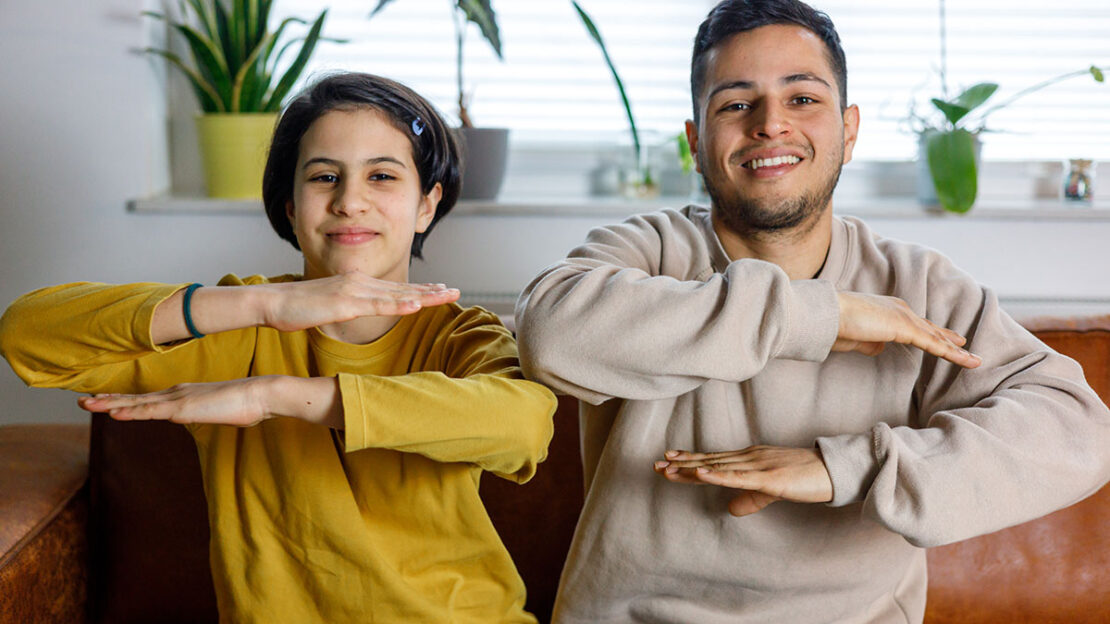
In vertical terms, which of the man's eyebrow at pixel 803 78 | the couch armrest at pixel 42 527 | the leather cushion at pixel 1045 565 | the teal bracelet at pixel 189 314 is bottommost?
the leather cushion at pixel 1045 565

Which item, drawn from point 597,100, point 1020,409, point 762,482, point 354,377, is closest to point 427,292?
point 354,377

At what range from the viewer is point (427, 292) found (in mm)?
1144

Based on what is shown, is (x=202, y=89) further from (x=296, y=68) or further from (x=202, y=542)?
(x=202, y=542)

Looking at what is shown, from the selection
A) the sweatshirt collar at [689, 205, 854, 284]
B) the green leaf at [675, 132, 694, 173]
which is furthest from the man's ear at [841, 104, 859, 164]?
the green leaf at [675, 132, 694, 173]

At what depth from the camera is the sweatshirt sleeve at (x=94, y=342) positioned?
116 cm

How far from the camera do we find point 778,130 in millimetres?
1330

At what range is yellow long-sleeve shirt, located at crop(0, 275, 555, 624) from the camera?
120cm

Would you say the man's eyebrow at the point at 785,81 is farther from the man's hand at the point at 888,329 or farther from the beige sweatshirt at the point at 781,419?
the man's hand at the point at 888,329

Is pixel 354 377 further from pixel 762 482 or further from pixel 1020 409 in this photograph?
A: pixel 1020 409

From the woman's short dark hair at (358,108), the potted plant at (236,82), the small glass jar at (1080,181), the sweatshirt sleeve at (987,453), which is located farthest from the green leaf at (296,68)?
the small glass jar at (1080,181)

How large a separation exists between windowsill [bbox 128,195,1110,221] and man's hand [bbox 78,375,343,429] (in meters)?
1.03

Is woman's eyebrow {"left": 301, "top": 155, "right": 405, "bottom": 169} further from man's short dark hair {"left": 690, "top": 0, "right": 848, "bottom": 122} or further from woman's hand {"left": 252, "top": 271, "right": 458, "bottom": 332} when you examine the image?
man's short dark hair {"left": 690, "top": 0, "right": 848, "bottom": 122}

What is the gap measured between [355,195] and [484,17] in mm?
869

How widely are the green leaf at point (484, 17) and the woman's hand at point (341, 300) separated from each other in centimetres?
101
